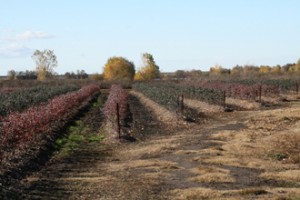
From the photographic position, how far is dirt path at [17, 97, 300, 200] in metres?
11.7

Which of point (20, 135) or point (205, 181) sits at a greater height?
point (20, 135)

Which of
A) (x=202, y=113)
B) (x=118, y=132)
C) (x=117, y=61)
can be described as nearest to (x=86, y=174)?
(x=118, y=132)

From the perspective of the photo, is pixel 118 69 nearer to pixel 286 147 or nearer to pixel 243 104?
pixel 243 104

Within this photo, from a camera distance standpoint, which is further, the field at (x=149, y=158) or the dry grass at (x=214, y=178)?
the dry grass at (x=214, y=178)

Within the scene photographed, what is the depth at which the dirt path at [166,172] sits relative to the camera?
38.3ft

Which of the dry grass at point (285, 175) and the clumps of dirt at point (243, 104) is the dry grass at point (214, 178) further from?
the clumps of dirt at point (243, 104)

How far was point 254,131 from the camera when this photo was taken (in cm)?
2250

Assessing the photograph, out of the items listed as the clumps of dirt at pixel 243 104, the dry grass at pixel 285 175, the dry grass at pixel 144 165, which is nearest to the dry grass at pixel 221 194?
the dry grass at pixel 285 175

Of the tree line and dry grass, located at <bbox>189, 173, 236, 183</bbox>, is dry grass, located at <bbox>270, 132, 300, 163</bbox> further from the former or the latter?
the tree line

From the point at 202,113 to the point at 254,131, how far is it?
1052 cm

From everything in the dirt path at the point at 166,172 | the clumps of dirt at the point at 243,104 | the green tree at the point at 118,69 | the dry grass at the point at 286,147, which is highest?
the green tree at the point at 118,69

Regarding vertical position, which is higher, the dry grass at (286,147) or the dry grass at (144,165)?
the dry grass at (286,147)

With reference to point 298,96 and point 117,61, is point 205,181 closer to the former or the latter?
point 298,96

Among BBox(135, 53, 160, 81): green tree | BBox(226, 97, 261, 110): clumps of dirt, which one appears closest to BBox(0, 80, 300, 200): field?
BBox(226, 97, 261, 110): clumps of dirt
